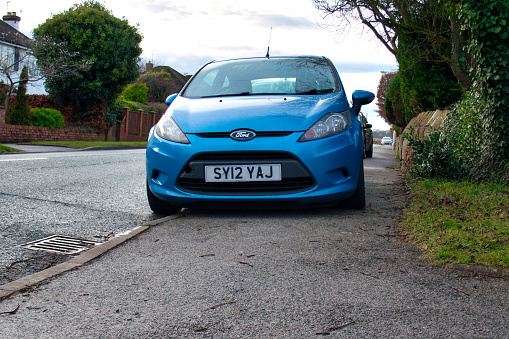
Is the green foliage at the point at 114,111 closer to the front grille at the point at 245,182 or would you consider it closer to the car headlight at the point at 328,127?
the front grille at the point at 245,182

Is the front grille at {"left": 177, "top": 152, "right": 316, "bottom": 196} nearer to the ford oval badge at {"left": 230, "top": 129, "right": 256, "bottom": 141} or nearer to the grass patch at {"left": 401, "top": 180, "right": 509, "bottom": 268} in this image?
the ford oval badge at {"left": 230, "top": 129, "right": 256, "bottom": 141}

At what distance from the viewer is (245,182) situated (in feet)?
14.1

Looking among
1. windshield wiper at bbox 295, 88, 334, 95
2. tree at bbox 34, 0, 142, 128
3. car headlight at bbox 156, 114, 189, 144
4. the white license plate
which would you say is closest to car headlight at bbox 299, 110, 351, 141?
the white license plate

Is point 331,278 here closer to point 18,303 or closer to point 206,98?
point 18,303

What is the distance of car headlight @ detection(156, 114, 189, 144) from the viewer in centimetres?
441

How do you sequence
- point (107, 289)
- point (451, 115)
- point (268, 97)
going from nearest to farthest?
point (107, 289)
point (268, 97)
point (451, 115)

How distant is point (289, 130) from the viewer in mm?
4281

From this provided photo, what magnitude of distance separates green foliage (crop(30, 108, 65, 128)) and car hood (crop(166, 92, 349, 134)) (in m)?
24.1

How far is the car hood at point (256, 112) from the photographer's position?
14.2 ft

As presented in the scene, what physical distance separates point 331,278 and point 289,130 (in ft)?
5.75

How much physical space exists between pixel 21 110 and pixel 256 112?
23.6m

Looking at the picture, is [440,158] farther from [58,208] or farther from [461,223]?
[58,208]

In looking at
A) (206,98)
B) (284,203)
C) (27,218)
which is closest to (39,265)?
(27,218)

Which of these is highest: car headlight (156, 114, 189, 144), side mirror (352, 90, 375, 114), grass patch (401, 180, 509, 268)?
A: side mirror (352, 90, 375, 114)
